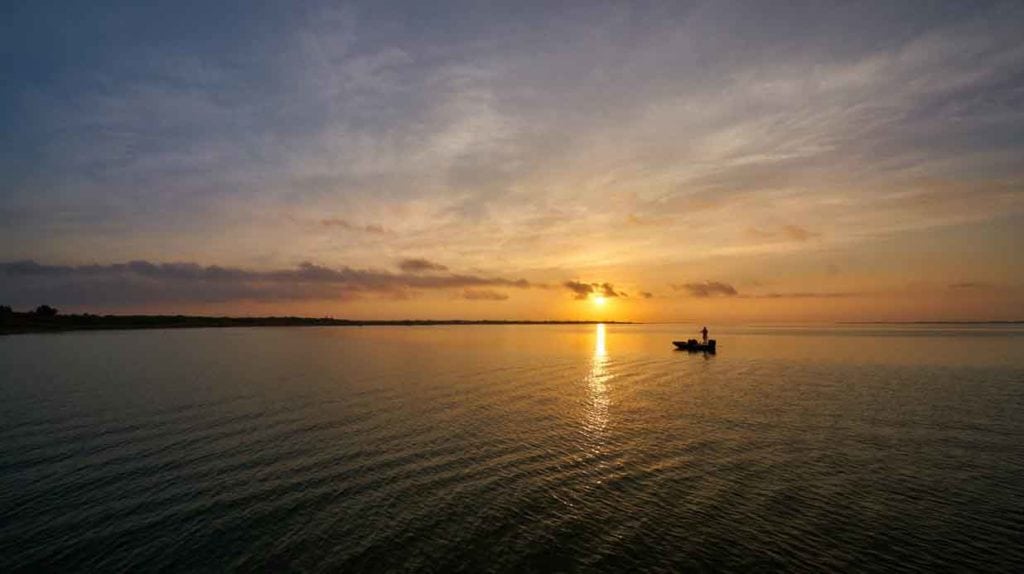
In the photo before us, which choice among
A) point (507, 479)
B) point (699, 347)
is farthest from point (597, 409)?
point (699, 347)

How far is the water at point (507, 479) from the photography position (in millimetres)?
18344

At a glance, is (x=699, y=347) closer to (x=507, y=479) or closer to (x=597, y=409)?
(x=597, y=409)

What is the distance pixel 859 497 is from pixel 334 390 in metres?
47.2

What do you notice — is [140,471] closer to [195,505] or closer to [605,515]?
[195,505]

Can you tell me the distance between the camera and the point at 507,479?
85.9ft

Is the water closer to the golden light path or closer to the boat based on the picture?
the golden light path

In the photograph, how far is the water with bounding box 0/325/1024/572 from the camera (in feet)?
60.2

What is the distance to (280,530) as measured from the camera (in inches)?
789

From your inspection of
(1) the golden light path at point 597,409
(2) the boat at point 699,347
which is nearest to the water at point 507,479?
(1) the golden light path at point 597,409

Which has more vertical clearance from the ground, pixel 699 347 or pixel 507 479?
pixel 699 347

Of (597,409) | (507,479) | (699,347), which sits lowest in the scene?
(507,479)

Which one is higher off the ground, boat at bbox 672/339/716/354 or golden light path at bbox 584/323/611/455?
boat at bbox 672/339/716/354

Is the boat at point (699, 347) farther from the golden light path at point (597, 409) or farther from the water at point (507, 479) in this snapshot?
the water at point (507, 479)

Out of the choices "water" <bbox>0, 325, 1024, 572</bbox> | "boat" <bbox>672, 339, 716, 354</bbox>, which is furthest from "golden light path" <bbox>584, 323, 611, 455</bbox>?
"boat" <bbox>672, 339, 716, 354</bbox>
